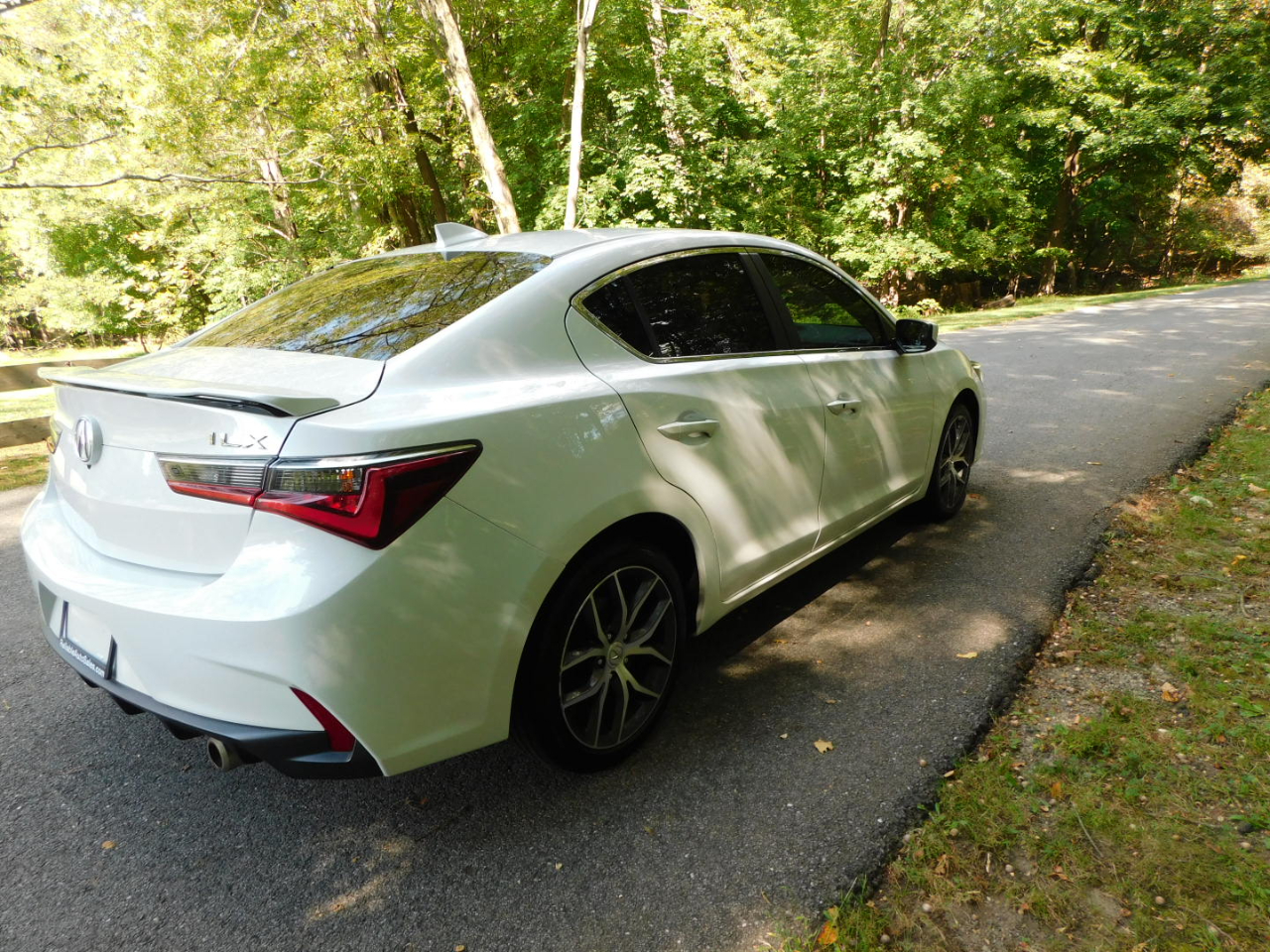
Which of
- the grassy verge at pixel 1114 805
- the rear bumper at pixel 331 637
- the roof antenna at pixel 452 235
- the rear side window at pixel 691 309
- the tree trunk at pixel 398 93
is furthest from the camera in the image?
the tree trunk at pixel 398 93

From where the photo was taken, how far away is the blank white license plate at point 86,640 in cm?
208

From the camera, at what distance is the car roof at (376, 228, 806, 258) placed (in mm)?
2764

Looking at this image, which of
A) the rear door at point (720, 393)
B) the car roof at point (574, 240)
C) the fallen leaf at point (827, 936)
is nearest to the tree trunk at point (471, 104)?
the car roof at point (574, 240)

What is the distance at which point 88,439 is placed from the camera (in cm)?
213

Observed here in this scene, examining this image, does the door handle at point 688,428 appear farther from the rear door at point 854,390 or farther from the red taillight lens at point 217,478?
the red taillight lens at point 217,478

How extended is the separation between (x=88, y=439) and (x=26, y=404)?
1702 centimetres

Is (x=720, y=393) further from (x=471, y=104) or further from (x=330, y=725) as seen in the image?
(x=471, y=104)

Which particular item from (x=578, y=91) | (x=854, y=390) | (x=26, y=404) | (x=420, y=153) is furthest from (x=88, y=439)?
(x=420, y=153)

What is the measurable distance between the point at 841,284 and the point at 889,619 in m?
1.58

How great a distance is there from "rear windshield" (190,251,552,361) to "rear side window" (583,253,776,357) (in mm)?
315

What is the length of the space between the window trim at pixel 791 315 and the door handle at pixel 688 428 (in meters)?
0.79

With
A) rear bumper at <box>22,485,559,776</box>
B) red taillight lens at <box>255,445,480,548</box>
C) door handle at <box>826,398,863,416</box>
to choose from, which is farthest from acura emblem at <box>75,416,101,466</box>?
door handle at <box>826,398,863,416</box>

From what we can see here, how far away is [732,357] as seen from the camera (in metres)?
2.88

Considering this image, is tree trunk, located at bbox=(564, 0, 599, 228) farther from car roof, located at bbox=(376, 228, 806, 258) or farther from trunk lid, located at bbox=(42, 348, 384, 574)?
trunk lid, located at bbox=(42, 348, 384, 574)
